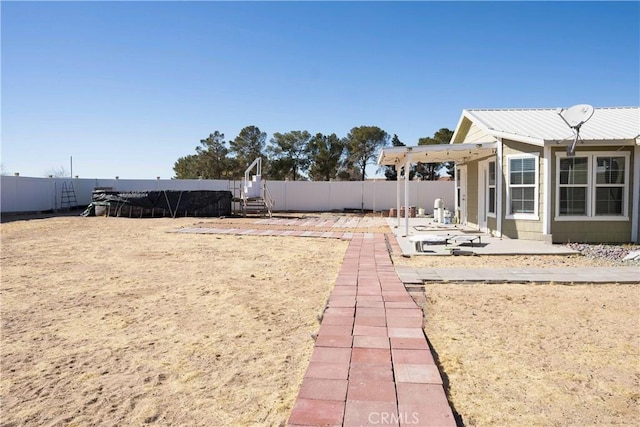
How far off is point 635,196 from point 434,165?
2675 centimetres

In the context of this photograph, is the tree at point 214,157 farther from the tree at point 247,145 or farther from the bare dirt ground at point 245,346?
the bare dirt ground at point 245,346

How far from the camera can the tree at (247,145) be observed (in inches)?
1515

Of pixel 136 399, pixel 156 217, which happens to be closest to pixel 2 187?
pixel 156 217

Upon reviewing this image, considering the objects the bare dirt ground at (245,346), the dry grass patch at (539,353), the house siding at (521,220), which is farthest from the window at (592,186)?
the dry grass patch at (539,353)

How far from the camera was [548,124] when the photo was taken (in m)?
12.0

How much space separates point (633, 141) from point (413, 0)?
6.33 meters

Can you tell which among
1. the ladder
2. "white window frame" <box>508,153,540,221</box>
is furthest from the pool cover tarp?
"white window frame" <box>508,153,540,221</box>

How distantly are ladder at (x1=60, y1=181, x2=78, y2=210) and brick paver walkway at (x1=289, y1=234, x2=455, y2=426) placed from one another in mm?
26963

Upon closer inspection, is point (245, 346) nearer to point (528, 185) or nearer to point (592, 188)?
point (528, 185)

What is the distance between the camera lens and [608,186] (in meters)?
10.1

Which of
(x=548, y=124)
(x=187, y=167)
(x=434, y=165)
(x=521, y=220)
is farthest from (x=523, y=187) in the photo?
(x=187, y=167)

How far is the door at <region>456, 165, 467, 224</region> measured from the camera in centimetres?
1576

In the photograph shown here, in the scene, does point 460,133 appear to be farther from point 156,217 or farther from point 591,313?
point 156,217

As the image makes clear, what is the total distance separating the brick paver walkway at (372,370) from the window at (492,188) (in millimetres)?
7922
